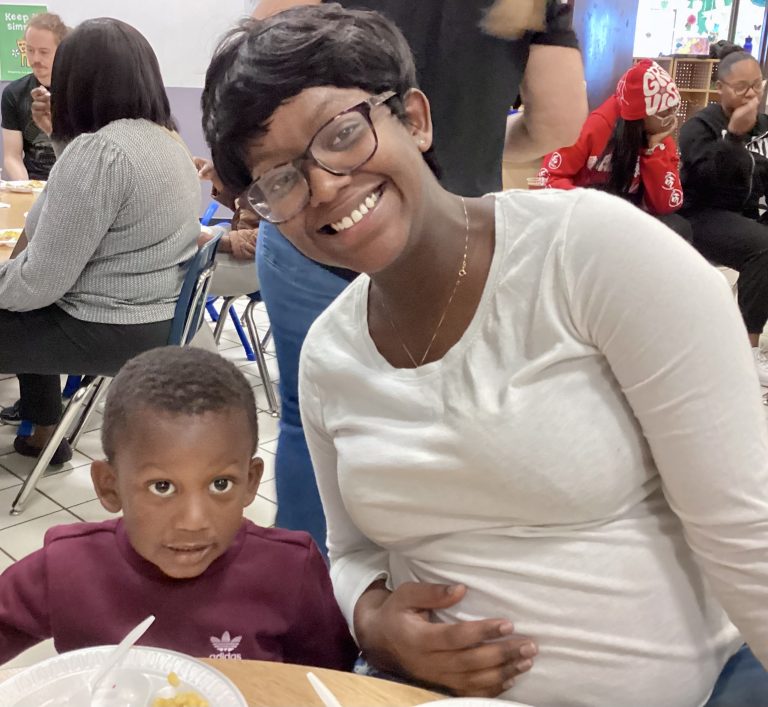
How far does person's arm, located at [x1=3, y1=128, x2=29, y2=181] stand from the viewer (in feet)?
15.3

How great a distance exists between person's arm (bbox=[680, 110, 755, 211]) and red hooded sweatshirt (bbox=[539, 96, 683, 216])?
0.37 metres

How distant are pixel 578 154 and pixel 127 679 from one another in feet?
11.1

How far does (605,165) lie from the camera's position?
3.79 meters

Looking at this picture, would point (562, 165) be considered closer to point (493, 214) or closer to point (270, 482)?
point (270, 482)

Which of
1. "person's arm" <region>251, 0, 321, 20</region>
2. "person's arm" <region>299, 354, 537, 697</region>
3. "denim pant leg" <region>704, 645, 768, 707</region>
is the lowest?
"denim pant leg" <region>704, 645, 768, 707</region>

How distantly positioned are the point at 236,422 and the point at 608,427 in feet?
1.61

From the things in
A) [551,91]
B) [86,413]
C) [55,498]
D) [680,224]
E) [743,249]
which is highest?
[551,91]

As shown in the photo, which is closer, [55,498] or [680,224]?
[55,498]

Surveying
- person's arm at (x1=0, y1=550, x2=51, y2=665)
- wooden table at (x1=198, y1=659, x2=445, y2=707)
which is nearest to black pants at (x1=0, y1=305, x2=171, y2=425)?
person's arm at (x1=0, y1=550, x2=51, y2=665)

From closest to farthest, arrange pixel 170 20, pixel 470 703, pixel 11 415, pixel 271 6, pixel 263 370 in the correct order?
pixel 470 703 → pixel 271 6 → pixel 11 415 → pixel 263 370 → pixel 170 20

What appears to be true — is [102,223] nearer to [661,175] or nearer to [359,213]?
[359,213]

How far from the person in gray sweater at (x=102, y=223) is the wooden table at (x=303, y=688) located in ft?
5.44

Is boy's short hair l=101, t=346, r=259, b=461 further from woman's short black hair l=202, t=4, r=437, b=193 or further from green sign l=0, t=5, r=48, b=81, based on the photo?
green sign l=0, t=5, r=48, b=81

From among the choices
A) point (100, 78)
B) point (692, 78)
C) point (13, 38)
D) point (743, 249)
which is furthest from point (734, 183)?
point (13, 38)
